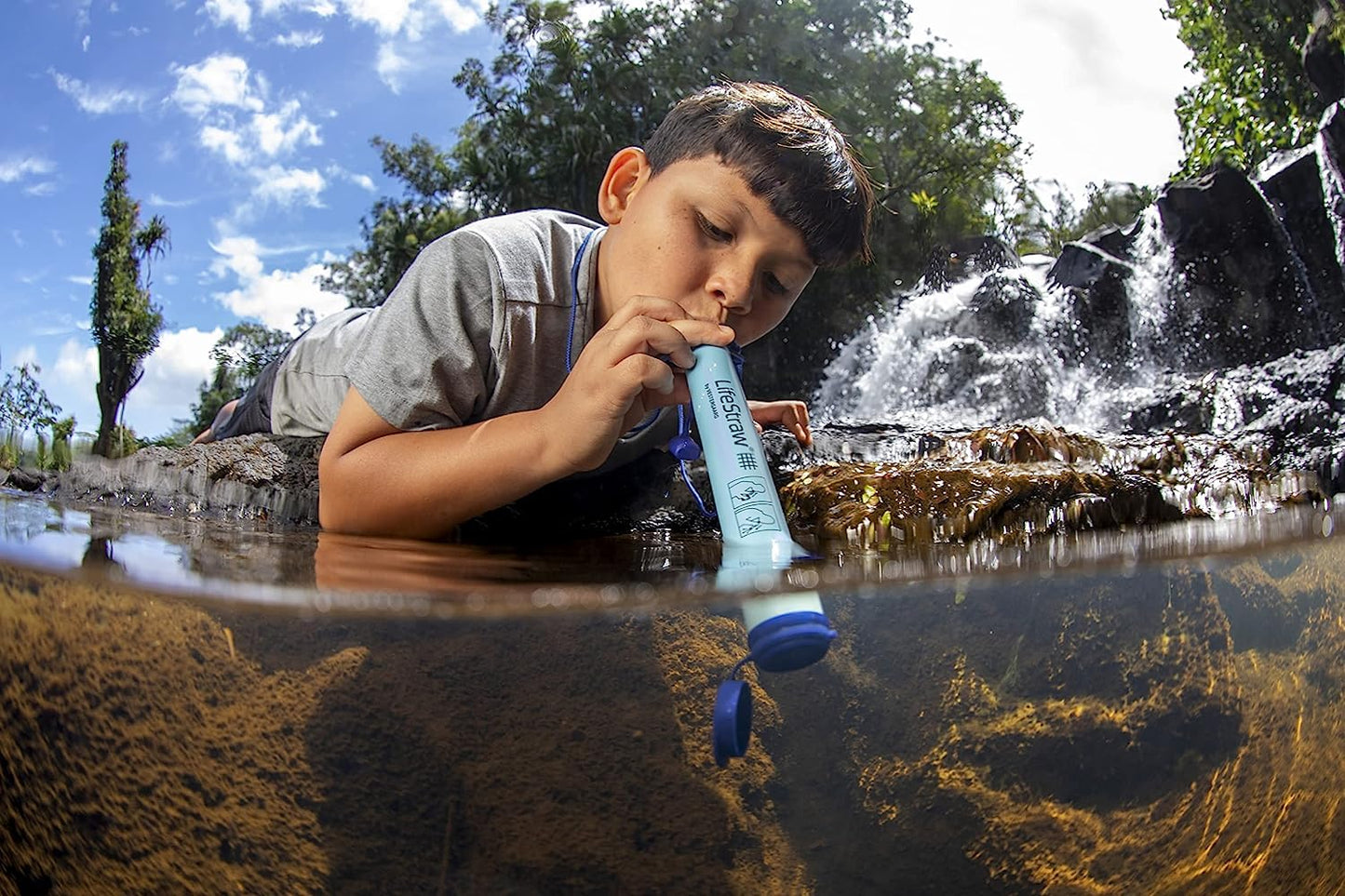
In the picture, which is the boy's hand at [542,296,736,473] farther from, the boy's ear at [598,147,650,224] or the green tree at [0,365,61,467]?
the green tree at [0,365,61,467]

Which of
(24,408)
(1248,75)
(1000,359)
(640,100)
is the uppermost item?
(1248,75)

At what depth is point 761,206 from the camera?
56cm

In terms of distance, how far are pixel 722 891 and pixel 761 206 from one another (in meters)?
0.38

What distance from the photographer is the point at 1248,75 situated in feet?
2.63

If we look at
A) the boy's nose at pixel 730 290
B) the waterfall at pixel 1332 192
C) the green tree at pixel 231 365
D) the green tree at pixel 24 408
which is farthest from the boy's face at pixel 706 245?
the waterfall at pixel 1332 192

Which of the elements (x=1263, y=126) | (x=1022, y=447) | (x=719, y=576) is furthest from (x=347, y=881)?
(x=1263, y=126)

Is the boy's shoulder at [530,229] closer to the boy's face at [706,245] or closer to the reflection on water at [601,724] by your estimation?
the boy's face at [706,245]

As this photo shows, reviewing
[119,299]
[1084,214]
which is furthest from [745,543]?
[1084,214]

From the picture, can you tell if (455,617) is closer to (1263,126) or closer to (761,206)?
(761,206)

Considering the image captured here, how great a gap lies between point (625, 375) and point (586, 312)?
0.54ft

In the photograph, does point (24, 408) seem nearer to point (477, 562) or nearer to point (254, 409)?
point (254, 409)

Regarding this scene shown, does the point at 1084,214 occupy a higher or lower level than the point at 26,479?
higher

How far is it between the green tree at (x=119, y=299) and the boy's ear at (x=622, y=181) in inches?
10.4

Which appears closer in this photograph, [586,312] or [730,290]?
[730,290]
